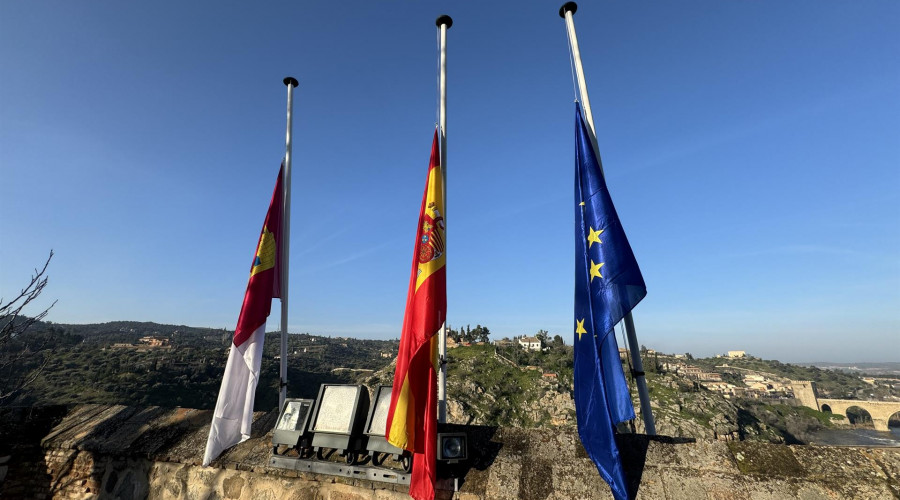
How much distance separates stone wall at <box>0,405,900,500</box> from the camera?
10.3ft

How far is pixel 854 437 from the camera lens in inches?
3469

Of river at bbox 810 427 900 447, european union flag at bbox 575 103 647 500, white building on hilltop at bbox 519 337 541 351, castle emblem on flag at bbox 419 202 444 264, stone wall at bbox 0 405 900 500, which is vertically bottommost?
river at bbox 810 427 900 447

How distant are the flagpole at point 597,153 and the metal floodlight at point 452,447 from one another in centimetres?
186

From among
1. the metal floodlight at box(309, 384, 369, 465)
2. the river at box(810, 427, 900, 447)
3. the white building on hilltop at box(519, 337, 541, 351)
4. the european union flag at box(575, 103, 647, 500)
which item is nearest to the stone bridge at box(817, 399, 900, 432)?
the river at box(810, 427, 900, 447)

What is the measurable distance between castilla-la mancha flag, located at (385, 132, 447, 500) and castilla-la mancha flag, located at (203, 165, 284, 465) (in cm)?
222

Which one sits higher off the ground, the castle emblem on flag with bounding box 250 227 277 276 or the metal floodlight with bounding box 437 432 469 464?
the castle emblem on flag with bounding box 250 227 277 276

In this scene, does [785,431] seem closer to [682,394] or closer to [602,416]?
[682,394]

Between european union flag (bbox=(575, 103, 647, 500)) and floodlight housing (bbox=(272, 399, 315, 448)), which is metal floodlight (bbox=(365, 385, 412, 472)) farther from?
european union flag (bbox=(575, 103, 647, 500))

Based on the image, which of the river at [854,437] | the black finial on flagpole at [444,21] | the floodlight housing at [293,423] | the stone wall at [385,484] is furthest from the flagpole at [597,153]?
the river at [854,437]

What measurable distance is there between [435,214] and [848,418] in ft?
496

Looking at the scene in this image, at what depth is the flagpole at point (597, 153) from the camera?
14.9 ft

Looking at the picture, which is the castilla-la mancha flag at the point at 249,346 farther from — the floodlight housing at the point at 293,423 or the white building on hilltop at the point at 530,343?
the white building on hilltop at the point at 530,343

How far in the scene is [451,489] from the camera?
3.59m

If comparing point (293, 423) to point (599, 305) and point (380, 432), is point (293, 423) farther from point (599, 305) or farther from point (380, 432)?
point (599, 305)
